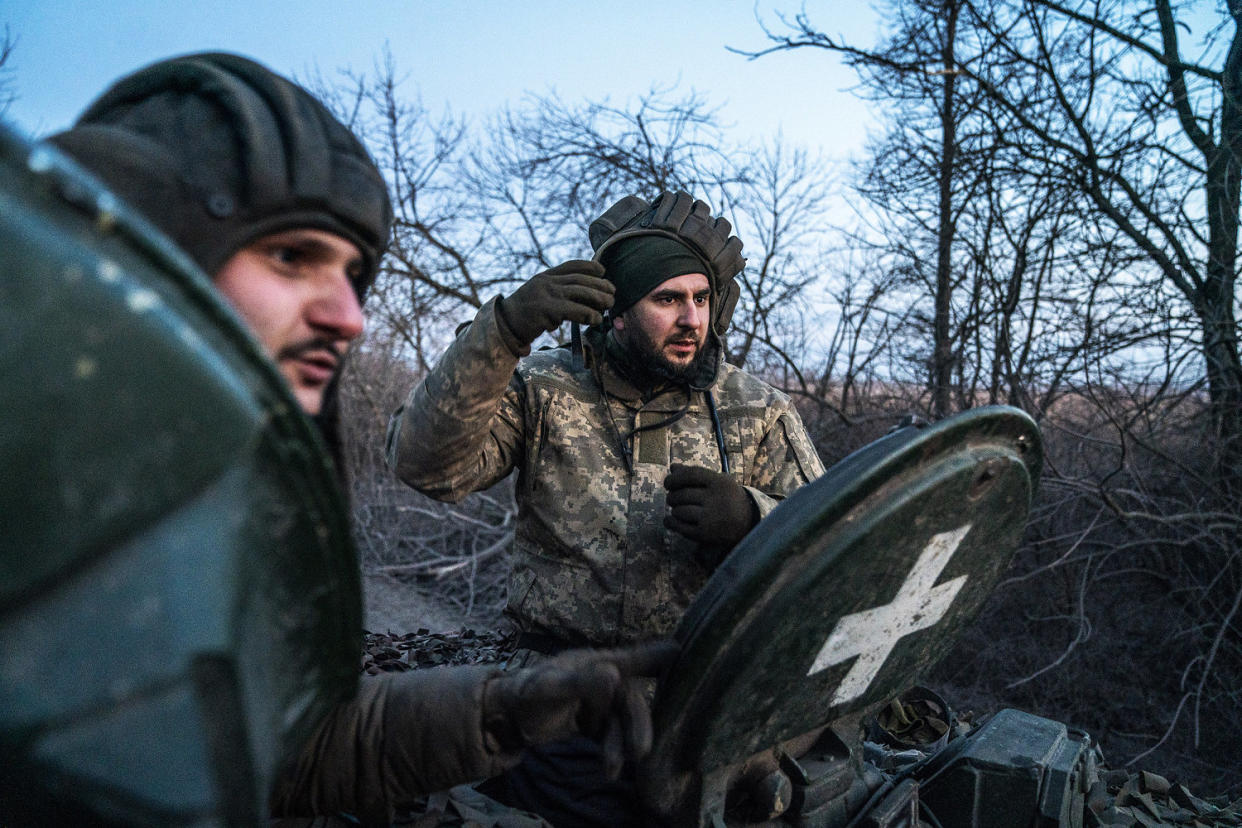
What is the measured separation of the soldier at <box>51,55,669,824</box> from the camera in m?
1.09

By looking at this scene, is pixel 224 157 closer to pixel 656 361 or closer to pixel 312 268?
pixel 312 268

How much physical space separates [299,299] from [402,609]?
6993mm

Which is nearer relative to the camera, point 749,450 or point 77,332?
point 77,332

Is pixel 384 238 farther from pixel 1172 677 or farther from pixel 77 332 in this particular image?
pixel 1172 677

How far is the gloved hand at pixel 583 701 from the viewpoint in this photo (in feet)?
4.03

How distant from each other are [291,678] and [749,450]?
6.25 feet

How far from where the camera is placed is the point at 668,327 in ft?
8.66

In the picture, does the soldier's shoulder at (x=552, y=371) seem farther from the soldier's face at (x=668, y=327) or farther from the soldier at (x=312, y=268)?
the soldier at (x=312, y=268)

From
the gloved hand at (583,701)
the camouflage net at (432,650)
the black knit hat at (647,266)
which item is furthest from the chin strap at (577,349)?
the gloved hand at (583,701)

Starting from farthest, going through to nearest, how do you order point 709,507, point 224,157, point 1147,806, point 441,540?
point 441,540 < point 1147,806 < point 709,507 < point 224,157

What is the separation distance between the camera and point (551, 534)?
247cm

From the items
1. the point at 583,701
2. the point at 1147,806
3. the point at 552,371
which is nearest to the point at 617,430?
the point at 552,371

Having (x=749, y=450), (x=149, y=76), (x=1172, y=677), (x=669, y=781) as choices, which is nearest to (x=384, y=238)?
(x=149, y=76)

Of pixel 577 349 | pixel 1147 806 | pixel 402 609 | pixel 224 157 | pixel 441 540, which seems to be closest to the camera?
pixel 224 157
